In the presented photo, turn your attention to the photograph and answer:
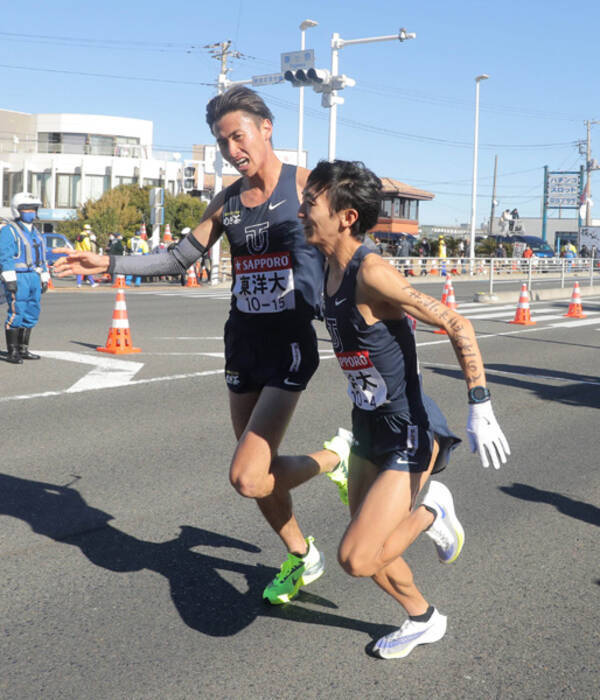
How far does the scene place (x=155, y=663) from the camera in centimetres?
329

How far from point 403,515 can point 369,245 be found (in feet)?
3.46

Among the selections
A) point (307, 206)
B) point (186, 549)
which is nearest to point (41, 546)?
point (186, 549)

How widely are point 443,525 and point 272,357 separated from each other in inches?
40.7

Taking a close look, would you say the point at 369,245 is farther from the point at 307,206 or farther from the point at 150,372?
the point at 150,372

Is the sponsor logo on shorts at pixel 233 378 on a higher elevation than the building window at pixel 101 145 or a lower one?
lower

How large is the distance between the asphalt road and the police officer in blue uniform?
90.3 inches

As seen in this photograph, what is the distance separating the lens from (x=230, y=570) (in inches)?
169

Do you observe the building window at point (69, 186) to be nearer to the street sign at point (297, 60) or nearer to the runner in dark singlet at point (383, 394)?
the street sign at point (297, 60)

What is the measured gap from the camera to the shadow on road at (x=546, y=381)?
31.7 ft

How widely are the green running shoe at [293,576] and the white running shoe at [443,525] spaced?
2.15ft

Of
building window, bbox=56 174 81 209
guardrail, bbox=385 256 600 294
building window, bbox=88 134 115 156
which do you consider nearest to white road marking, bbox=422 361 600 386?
guardrail, bbox=385 256 600 294

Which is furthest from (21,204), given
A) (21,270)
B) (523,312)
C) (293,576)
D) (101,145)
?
(101,145)

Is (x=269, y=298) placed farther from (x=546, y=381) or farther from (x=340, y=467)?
(x=546, y=381)

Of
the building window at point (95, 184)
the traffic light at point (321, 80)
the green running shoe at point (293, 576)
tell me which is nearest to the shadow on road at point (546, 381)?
the green running shoe at point (293, 576)
